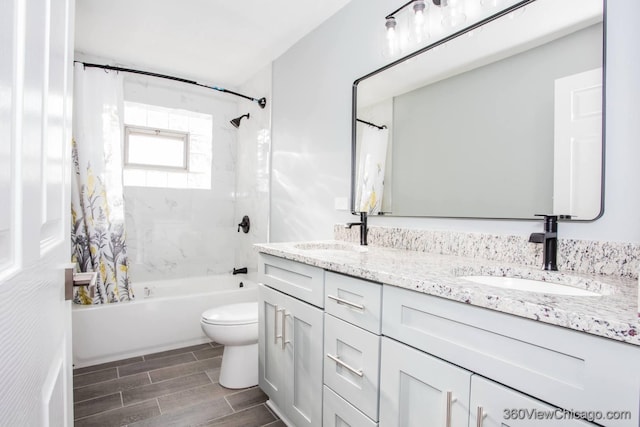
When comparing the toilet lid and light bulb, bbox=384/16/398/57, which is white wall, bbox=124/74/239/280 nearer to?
the toilet lid

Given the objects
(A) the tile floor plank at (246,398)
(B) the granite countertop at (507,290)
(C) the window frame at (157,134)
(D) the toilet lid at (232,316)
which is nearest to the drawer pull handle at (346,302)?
(B) the granite countertop at (507,290)

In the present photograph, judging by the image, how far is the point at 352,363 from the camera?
1.23 metres

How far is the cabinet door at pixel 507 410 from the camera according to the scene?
0.72 m

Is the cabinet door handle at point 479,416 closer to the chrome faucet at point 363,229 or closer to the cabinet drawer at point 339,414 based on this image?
the cabinet drawer at point 339,414

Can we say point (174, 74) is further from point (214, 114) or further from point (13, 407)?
point (13, 407)

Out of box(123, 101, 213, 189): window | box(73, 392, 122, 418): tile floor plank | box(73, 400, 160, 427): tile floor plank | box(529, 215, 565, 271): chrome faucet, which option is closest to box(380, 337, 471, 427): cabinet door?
box(529, 215, 565, 271): chrome faucet

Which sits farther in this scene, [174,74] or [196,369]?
[174,74]

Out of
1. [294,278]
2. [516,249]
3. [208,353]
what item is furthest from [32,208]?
[208,353]

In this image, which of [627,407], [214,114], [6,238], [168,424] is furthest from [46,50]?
[214,114]

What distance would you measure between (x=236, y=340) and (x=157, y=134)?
2.28 metres

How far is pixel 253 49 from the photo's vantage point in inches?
111

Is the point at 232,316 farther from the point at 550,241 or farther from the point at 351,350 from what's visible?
the point at 550,241

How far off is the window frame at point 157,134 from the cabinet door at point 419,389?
3009mm

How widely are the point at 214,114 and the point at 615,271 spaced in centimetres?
352
